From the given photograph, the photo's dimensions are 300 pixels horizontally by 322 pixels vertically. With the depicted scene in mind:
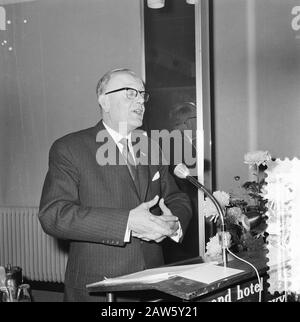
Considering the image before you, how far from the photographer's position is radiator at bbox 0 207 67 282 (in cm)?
382

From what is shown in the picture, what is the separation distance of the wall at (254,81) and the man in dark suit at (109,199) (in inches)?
62.2

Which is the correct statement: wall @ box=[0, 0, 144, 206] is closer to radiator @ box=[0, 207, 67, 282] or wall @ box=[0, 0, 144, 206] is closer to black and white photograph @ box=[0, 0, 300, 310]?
black and white photograph @ box=[0, 0, 300, 310]

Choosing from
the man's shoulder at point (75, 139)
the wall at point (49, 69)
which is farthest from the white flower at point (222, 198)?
the wall at point (49, 69)

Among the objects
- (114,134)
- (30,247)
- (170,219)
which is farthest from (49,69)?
(170,219)

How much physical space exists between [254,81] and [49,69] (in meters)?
1.74

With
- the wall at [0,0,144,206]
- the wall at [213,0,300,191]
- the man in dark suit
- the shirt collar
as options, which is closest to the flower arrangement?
the man in dark suit

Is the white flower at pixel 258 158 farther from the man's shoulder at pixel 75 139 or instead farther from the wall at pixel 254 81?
the wall at pixel 254 81

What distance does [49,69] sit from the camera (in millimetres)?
3973

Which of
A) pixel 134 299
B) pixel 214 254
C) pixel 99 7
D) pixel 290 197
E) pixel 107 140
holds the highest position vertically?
pixel 99 7

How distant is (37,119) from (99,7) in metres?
1.09

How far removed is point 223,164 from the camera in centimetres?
351

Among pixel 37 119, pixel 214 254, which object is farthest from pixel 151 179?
pixel 37 119

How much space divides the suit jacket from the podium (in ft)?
0.61
